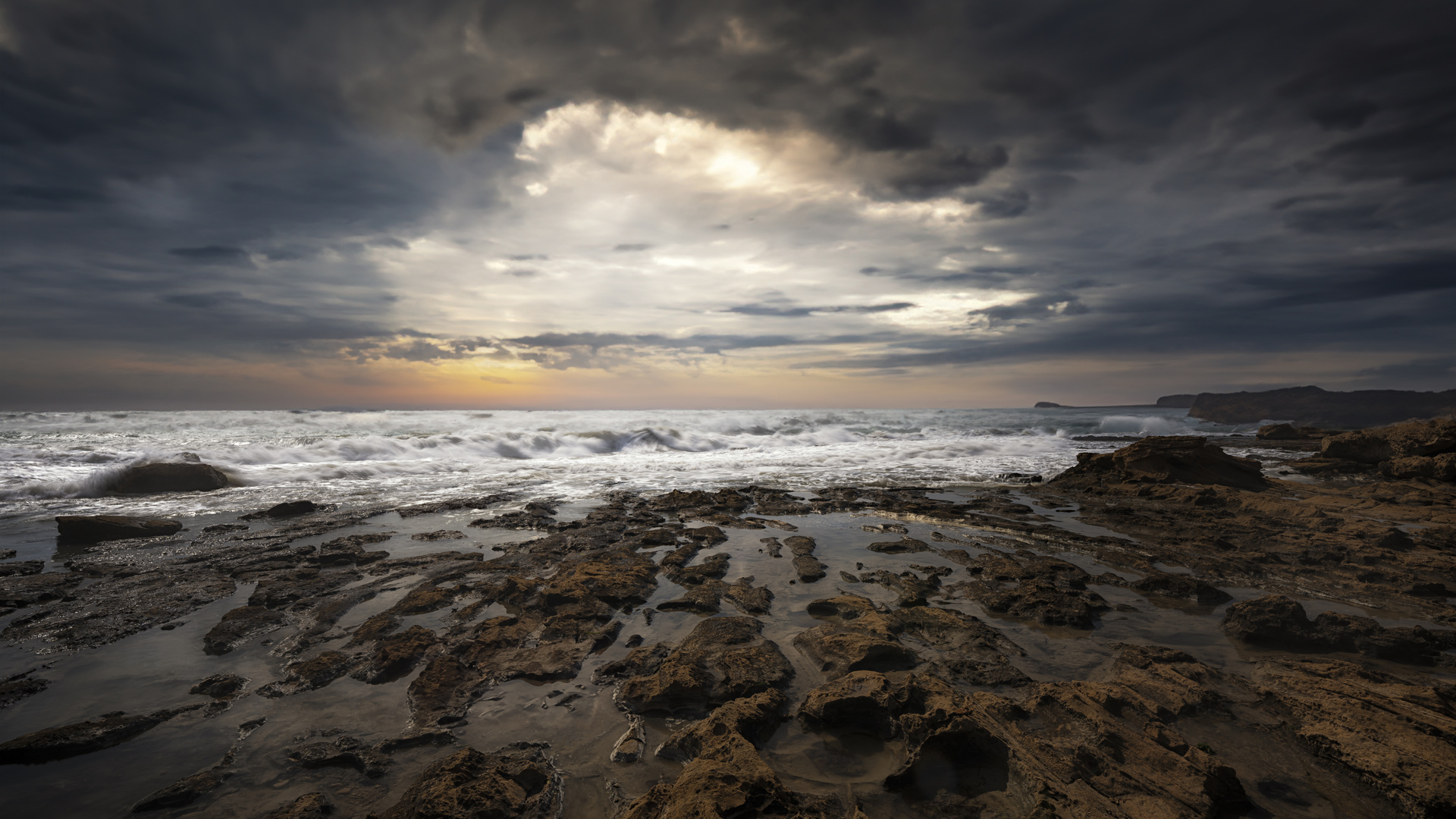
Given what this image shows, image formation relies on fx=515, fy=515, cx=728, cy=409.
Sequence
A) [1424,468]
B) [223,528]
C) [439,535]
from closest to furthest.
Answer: [439,535]
[223,528]
[1424,468]

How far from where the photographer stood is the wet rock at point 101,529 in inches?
307

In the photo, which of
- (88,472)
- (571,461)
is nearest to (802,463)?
(571,461)

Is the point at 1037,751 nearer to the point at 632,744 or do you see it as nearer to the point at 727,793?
the point at 727,793

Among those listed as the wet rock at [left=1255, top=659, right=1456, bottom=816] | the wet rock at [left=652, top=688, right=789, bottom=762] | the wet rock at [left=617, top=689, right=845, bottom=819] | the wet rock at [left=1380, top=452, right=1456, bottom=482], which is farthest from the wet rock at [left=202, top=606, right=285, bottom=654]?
the wet rock at [left=1380, top=452, right=1456, bottom=482]

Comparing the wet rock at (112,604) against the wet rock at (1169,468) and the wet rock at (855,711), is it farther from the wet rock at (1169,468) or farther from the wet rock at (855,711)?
the wet rock at (1169,468)

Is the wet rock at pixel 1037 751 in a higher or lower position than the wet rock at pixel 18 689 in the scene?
higher

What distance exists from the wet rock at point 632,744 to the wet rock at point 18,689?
416 centimetres

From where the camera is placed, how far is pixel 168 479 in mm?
12461

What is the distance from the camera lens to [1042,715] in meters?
3.04

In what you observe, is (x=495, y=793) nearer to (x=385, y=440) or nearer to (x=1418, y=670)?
(x=1418, y=670)

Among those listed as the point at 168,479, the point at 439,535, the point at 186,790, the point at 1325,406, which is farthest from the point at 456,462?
the point at 1325,406

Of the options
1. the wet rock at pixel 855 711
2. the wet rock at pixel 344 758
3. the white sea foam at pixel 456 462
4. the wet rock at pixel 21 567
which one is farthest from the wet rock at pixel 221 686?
the white sea foam at pixel 456 462

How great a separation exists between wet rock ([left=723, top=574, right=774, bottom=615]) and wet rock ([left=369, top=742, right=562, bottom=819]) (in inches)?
96.7

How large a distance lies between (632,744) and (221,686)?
310 cm
